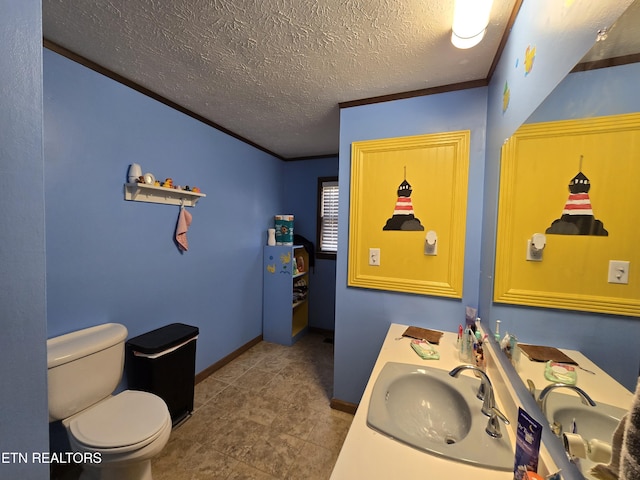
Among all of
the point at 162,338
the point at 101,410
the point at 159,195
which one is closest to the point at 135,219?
the point at 159,195

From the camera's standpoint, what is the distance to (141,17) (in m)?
1.19

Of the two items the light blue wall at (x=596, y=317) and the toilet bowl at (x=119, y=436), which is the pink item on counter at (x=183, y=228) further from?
the light blue wall at (x=596, y=317)

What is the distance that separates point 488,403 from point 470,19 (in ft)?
4.93

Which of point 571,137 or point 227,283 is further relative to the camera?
point 227,283

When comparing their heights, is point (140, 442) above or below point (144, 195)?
below

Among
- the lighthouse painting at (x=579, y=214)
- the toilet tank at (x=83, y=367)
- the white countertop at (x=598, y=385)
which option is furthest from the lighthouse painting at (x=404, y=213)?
the toilet tank at (x=83, y=367)

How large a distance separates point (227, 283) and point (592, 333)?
2.61 metres

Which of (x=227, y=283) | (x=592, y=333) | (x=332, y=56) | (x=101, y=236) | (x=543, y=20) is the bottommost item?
(x=227, y=283)

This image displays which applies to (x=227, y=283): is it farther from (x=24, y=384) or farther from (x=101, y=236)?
(x=24, y=384)

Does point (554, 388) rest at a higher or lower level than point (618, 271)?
lower

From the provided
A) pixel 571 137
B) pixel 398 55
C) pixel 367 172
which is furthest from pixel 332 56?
pixel 571 137

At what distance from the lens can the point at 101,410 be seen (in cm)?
132

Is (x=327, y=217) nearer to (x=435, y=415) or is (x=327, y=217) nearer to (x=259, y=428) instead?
(x=259, y=428)

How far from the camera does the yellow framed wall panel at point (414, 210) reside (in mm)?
1639
